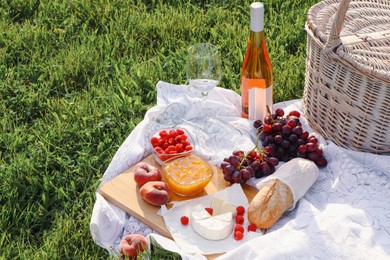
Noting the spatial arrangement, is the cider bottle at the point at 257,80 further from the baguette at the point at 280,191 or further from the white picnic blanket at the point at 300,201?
the baguette at the point at 280,191

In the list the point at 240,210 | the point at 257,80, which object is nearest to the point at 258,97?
the point at 257,80

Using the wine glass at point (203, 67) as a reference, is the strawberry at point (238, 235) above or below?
below

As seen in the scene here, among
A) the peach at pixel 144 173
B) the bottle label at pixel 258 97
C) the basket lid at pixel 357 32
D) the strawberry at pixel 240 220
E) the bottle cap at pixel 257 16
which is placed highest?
the bottle cap at pixel 257 16

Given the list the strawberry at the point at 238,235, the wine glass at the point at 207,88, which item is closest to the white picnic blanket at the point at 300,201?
the wine glass at the point at 207,88

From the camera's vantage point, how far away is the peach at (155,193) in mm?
2789

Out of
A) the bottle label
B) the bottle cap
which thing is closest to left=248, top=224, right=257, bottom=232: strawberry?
the bottle label

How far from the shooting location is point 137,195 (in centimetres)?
289

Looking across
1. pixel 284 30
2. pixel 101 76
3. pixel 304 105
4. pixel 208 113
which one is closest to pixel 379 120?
pixel 304 105

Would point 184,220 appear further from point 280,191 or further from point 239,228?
point 280,191

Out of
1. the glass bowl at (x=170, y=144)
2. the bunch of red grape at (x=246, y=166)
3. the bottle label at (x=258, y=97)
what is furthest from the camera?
the bottle label at (x=258, y=97)

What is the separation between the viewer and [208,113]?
3.29 m

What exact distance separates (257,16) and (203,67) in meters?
0.31

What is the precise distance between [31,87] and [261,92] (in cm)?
128

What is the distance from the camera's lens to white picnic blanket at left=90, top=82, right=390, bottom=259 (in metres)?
2.51
